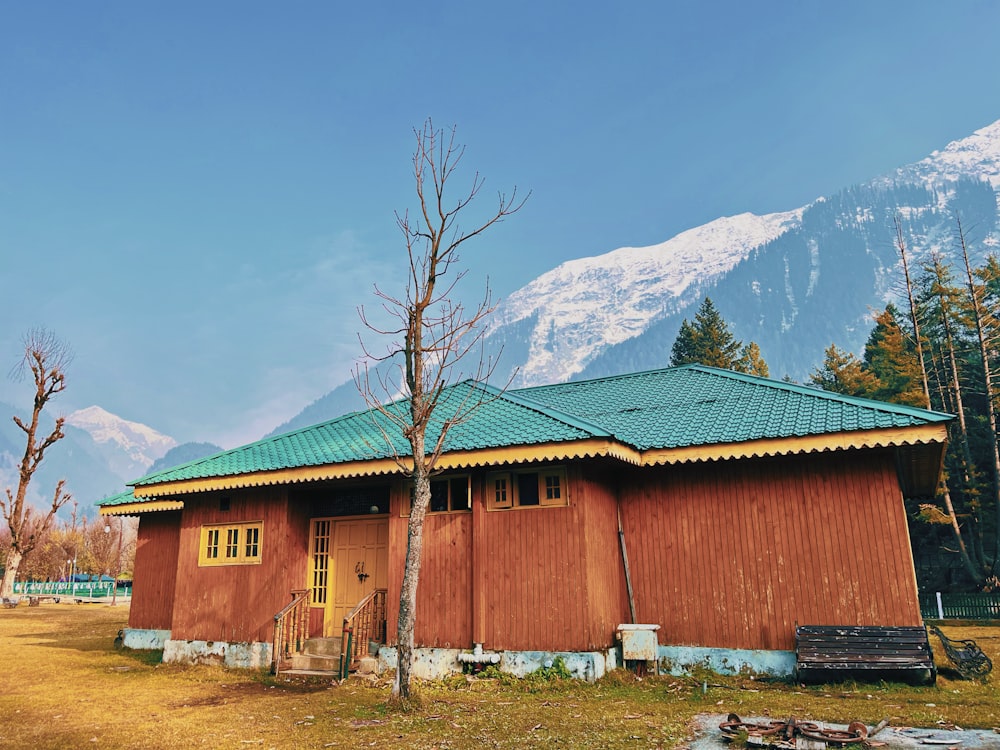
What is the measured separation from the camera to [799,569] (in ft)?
36.4

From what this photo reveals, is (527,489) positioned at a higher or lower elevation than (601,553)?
higher

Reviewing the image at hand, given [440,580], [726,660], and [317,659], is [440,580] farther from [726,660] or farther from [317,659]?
[726,660]

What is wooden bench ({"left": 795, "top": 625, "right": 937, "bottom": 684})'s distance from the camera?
990 centimetres

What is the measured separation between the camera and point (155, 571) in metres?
17.8

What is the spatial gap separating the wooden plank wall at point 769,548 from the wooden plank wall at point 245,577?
6.23m

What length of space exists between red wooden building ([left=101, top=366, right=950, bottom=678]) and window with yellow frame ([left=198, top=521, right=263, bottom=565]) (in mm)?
50

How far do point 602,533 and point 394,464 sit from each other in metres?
3.58

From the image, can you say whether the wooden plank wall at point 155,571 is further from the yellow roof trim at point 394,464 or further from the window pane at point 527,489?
the window pane at point 527,489

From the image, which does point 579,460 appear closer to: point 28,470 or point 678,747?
point 678,747

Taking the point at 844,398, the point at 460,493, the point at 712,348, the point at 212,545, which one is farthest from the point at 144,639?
the point at 712,348

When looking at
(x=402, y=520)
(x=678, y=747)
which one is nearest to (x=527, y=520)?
(x=402, y=520)

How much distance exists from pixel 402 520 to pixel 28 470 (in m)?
28.6

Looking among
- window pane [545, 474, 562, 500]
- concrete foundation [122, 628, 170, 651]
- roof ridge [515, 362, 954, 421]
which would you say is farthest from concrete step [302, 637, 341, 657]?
roof ridge [515, 362, 954, 421]

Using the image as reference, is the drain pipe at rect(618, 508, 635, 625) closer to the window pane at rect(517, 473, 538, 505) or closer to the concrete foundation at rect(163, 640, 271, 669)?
the window pane at rect(517, 473, 538, 505)
